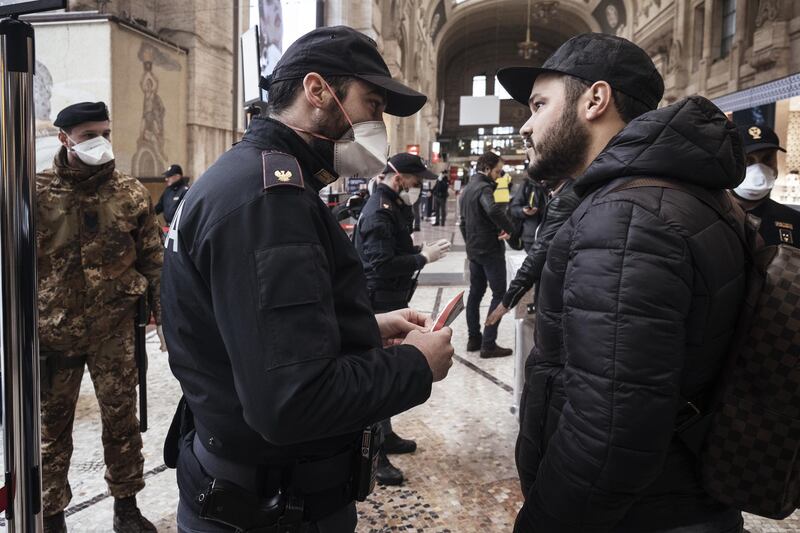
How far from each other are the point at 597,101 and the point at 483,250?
14.2 ft

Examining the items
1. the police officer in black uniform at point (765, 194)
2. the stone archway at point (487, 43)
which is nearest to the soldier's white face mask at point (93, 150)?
the police officer in black uniform at point (765, 194)

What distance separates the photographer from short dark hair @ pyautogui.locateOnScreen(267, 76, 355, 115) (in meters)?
1.46

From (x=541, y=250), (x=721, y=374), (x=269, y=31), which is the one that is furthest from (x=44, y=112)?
(x=721, y=374)

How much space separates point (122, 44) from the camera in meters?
9.19

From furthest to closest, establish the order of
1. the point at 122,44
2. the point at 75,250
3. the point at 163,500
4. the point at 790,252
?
the point at 122,44
the point at 163,500
the point at 75,250
the point at 790,252

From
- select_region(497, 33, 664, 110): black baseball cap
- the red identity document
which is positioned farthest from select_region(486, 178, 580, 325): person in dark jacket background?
select_region(497, 33, 664, 110): black baseball cap

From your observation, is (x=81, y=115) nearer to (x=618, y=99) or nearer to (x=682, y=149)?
(x=618, y=99)

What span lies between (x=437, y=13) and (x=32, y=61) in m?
37.9

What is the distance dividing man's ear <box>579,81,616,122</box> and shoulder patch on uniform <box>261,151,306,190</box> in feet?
2.71

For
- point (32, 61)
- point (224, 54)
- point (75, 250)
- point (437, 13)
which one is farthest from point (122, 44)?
point (437, 13)

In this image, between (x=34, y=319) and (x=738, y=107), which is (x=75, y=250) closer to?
(x=34, y=319)

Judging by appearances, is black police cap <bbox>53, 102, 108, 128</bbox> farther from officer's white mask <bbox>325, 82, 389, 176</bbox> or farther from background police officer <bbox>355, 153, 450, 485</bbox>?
officer's white mask <bbox>325, 82, 389, 176</bbox>

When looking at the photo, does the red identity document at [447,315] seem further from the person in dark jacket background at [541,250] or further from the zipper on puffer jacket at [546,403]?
the person in dark jacket background at [541,250]

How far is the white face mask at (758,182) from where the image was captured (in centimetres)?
365
